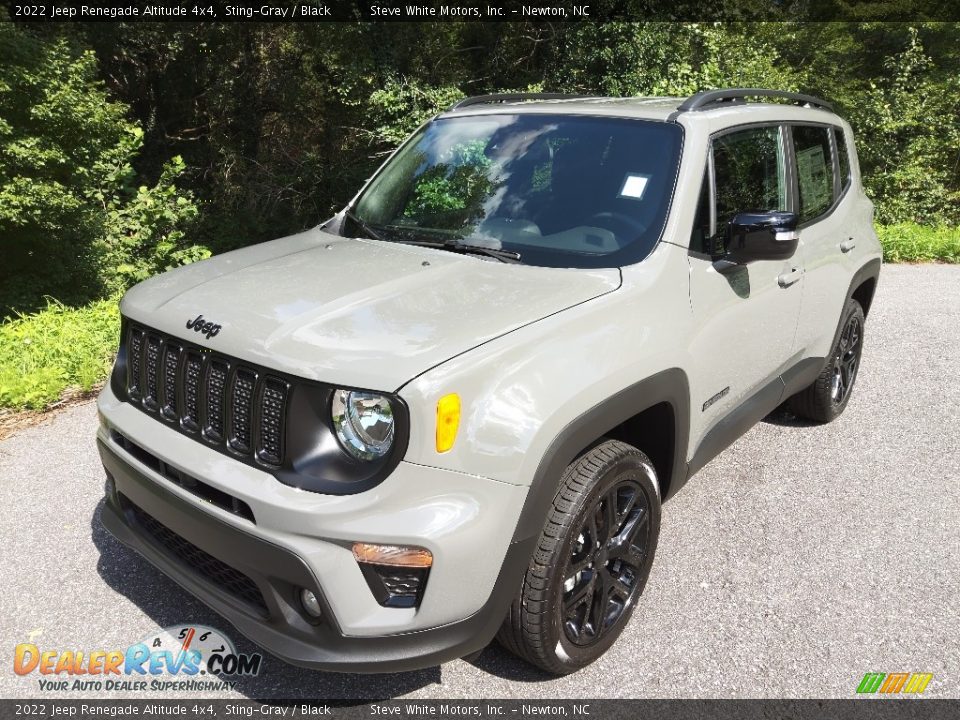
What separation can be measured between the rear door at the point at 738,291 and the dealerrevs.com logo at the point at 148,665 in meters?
1.92

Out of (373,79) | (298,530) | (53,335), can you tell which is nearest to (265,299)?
(298,530)

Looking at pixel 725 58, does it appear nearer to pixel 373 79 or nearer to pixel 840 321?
pixel 373 79

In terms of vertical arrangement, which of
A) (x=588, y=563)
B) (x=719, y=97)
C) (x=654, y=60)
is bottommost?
(x=588, y=563)

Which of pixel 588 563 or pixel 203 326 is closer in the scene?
pixel 203 326

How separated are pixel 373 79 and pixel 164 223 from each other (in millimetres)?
4363

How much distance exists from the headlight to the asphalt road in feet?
3.29

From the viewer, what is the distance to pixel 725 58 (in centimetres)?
1331

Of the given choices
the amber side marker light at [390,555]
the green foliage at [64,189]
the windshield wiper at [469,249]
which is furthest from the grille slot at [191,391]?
the green foliage at [64,189]

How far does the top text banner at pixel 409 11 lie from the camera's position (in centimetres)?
1255

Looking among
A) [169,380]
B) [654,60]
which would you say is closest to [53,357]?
[169,380]

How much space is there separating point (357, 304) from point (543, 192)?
3.51 feet

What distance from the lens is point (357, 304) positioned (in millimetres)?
2482

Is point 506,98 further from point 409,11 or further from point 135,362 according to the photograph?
point 409,11

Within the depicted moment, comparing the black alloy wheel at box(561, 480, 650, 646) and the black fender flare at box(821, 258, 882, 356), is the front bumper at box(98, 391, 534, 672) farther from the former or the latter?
the black fender flare at box(821, 258, 882, 356)
